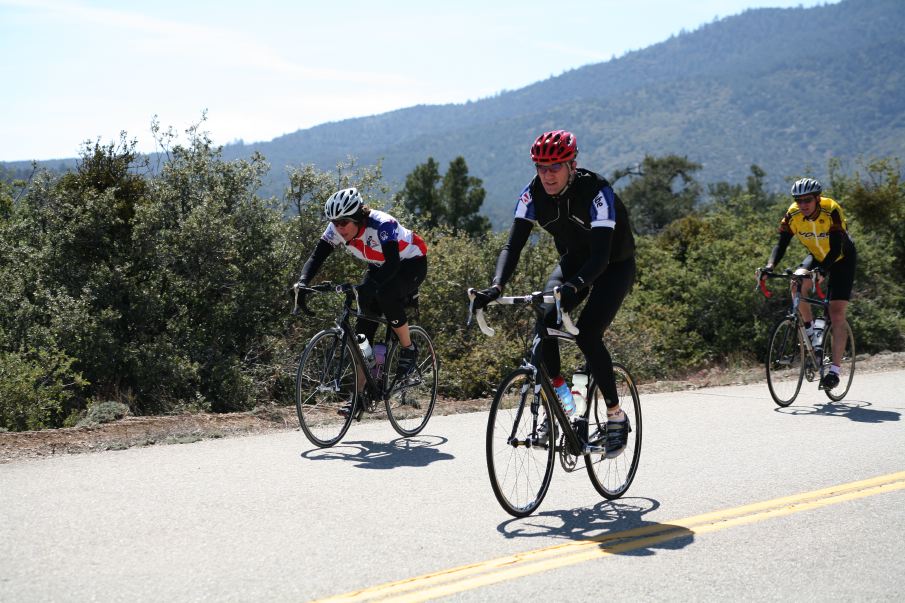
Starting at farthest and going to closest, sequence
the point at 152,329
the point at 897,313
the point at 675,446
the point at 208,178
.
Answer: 1. the point at 897,313
2. the point at 208,178
3. the point at 152,329
4. the point at 675,446

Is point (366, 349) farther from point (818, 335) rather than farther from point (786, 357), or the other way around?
point (818, 335)

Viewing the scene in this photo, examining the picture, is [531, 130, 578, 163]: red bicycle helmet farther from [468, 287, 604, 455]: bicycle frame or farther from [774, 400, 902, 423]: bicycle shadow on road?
[774, 400, 902, 423]: bicycle shadow on road

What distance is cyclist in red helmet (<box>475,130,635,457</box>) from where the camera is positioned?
546 centimetres

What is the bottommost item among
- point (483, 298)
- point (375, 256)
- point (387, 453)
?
point (387, 453)

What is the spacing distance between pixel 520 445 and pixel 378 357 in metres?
2.95

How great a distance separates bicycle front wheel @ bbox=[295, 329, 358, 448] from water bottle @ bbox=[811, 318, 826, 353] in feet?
18.1

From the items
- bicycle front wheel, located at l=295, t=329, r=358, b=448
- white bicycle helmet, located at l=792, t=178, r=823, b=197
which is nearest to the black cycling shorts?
white bicycle helmet, located at l=792, t=178, r=823, b=197

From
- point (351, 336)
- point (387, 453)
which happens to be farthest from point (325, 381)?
point (387, 453)

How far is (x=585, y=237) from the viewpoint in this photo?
5801mm

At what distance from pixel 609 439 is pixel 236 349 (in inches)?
293

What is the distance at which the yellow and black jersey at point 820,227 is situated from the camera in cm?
959

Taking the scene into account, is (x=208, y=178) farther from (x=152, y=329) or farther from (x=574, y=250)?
(x=574, y=250)

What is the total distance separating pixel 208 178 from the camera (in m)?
12.8

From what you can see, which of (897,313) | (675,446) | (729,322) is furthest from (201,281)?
(897,313)
